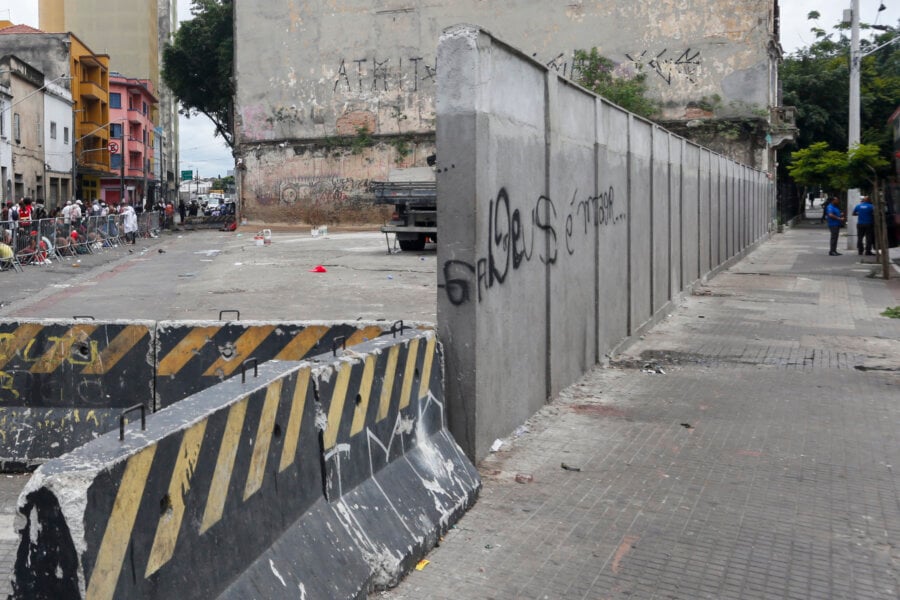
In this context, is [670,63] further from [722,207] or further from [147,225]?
[147,225]

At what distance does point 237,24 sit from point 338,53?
4.75 metres

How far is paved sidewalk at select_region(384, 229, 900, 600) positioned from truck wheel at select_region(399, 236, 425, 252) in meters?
14.6

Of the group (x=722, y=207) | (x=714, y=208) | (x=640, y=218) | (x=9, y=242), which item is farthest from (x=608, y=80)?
(x=640, y=218)

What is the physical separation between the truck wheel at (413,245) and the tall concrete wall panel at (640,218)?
1308 cm

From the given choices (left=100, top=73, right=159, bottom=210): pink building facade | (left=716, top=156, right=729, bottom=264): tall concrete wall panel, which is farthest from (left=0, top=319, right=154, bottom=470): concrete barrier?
(left=100, top=73, right=159, bottom=210): pink building facade

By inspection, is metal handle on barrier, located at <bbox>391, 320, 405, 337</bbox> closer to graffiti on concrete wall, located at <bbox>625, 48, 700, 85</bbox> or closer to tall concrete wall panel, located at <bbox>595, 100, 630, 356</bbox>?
tall concrete wall panel, located at <bbox>595, 100, 630, 356</bbox>

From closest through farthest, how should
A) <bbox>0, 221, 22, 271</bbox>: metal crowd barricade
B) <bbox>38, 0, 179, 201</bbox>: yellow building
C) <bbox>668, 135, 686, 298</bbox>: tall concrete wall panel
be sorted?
<bbox>668, 135, 686, 298</bbox>: tall concrete wall panel → <bbox>0, 221, 22, 271</bbox>: metal crowd barricade → <bbox>38, 0, 179, 201</bbox>: yellow building

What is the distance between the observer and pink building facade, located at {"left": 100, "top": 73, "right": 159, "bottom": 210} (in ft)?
244

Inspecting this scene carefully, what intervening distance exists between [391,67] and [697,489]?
35.9m

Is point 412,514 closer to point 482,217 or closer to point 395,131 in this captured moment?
point 482,217

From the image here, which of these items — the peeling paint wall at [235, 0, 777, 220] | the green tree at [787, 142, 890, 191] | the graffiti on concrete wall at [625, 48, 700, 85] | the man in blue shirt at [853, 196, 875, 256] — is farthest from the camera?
the graffiti on concrete wall at [625, 48, 700, 85]

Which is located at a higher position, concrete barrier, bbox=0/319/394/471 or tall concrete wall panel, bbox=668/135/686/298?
tall concrete wall panel, bbox=668/135/686/298

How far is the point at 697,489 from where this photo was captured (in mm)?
6160

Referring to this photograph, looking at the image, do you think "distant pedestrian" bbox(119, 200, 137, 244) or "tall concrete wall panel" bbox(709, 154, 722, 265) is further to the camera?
"distant pedestrian" bbox(119, 200, 137, 244)
